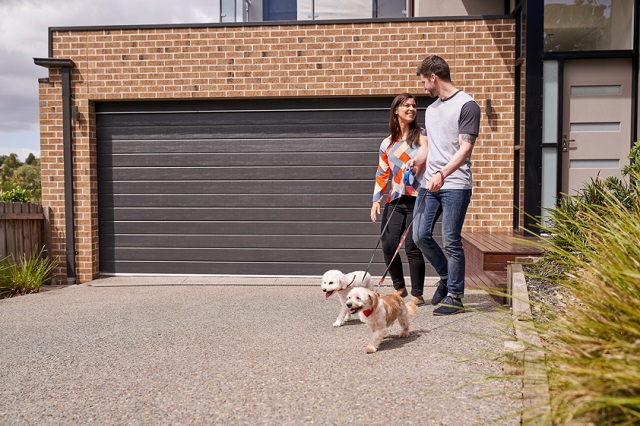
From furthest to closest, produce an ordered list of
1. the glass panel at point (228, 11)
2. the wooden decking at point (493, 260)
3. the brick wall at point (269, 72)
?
the glass panel at point (228, 11) → the brick wall at point (269, 72) → the wooden decking at point (493, 260)

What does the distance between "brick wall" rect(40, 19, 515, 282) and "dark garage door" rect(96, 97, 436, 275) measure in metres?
0.28

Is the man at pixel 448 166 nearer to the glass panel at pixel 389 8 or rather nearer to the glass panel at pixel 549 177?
the glass panel at pixel 549 177

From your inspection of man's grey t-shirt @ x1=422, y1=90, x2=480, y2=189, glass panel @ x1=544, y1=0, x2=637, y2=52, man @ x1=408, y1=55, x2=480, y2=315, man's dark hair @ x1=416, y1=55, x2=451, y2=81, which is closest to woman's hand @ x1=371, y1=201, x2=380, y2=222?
man @ x1=408, y1=55, x2=480, y2=315

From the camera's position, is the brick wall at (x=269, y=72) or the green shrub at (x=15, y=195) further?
the green shrub at (x=15, y=195)

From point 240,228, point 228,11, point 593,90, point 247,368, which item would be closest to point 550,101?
point 593,90

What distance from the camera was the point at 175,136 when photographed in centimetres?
919

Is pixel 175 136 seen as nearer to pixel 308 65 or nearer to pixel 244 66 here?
pixel 244 66

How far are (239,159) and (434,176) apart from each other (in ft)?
15.5

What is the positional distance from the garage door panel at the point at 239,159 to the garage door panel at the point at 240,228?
0.89 m

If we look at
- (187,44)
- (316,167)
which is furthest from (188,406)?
(187,44)

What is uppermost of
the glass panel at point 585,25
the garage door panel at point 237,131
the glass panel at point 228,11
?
the glass panel at point 228,11

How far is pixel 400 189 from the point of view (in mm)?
5797

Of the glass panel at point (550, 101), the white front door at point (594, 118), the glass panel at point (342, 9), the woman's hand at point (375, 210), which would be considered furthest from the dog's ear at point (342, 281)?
the glass panel at point (342, 9)

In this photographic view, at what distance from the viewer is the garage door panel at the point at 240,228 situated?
8969mm
